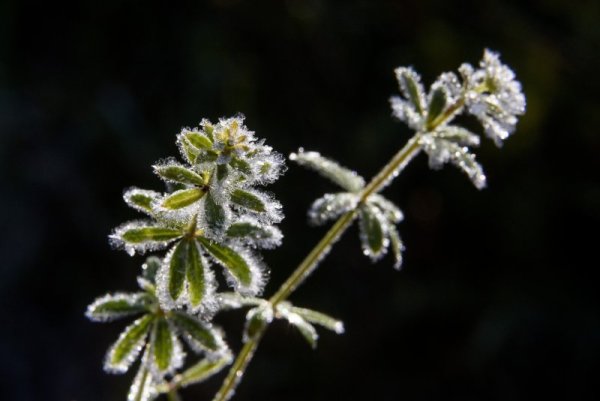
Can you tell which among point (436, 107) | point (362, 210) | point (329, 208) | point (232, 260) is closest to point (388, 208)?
point (362, 210)

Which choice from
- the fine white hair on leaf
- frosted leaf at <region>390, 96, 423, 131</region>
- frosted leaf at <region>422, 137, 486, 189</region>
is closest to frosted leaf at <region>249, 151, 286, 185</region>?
the fine white hair on leaf

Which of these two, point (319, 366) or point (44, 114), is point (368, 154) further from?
point (44, 114)

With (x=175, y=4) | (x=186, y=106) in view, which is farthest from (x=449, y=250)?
(x=175, y=4)

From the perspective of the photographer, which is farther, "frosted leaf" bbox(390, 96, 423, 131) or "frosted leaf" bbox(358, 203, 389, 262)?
"frosted leaf" bbox(390, 96, 423, 131)

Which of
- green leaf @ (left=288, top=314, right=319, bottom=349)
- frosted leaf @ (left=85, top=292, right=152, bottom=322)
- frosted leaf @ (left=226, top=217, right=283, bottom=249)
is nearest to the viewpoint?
frosted leaf @ (left=226, top=217, right=283, bottom=249)

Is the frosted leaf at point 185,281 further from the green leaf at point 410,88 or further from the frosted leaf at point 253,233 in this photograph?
the green leaf at point 410,88

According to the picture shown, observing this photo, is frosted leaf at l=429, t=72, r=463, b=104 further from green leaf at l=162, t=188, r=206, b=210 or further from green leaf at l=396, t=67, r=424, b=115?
green leaf at l=162, t=188, r=206, b=210
